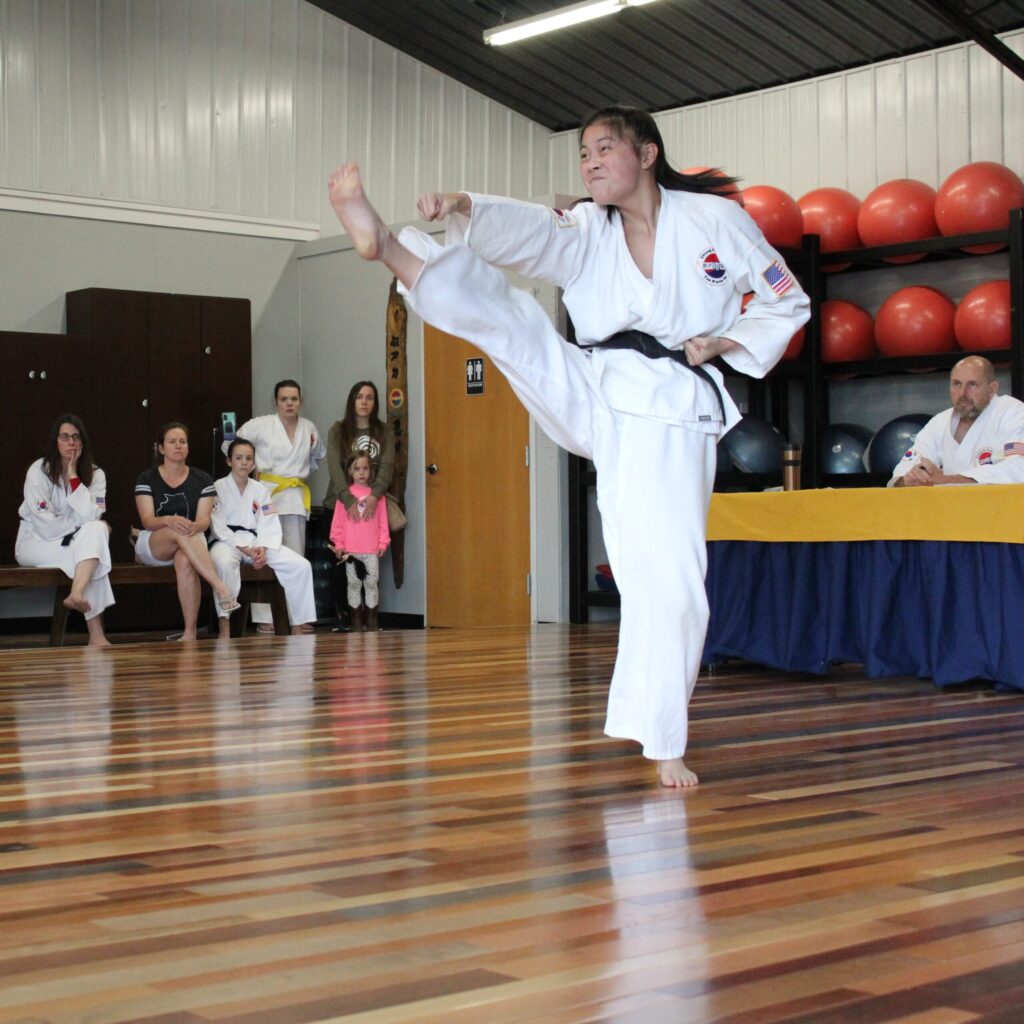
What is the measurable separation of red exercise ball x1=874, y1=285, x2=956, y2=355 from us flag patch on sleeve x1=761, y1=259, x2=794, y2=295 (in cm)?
492

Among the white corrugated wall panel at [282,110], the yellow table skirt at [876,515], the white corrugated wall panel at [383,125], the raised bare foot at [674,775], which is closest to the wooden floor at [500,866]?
the raised bare foot at [674,775]

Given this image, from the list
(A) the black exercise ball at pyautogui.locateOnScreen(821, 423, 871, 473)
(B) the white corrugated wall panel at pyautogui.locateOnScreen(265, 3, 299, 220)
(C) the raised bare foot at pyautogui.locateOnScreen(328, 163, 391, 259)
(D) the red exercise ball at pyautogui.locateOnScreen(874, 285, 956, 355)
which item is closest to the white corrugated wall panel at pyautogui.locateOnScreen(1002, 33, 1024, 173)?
(D) the red exercise ball at pyautogui.locateOnScreen(874, 285, 956, 355)

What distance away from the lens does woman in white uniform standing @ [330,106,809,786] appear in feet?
8.90

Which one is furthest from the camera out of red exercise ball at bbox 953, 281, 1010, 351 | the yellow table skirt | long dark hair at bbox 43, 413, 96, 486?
red exercise ball at bbox 953, 281, 1010, 351

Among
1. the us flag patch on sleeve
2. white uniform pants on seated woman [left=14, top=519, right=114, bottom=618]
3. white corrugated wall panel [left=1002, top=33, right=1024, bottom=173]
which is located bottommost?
white uniform pants on seated woman [left=14, top=519, right=114, bottom=618]

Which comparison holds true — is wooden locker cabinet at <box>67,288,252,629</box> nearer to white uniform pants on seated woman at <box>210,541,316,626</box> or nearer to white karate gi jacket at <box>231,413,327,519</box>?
white karate gi jacket at <box>231,413,327,519</box>

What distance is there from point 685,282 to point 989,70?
657 cm

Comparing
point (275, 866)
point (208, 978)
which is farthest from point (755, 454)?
point (208, 978)

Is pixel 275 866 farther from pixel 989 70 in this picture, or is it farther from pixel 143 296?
pixel 989 70

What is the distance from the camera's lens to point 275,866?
81.1 inches

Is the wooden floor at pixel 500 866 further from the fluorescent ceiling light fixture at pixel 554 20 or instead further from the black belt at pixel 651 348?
the fluorescent ceiling light fixture at pixel 554 20

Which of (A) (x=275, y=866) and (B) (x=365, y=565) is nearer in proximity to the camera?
(A) (x=275, y=866)

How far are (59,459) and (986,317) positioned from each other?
461cm

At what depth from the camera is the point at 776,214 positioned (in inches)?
309
